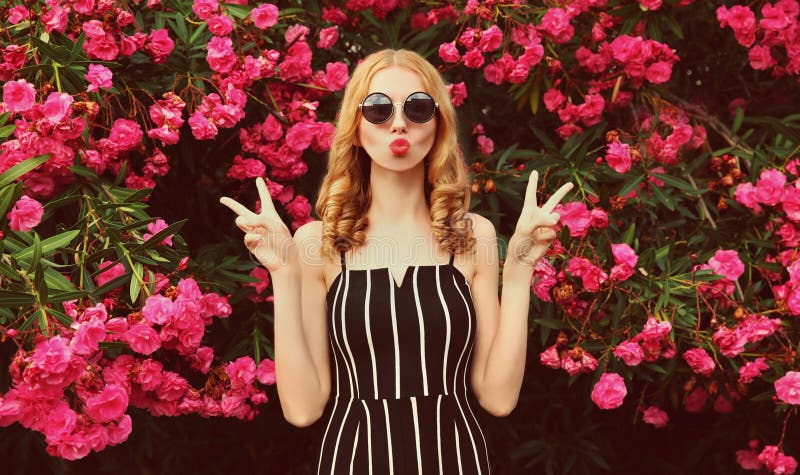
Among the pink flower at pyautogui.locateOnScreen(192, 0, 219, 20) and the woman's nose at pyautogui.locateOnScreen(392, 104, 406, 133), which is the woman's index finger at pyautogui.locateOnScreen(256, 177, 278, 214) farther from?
the pink flower at pyautogui.locateOnScreen(192, 0, 219, 20)

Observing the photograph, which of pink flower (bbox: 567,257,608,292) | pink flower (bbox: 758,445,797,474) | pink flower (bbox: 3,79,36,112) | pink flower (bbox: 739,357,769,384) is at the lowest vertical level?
pink flower (bbox: 758,445,797,474)

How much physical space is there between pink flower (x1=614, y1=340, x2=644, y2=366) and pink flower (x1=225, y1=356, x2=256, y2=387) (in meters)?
1.19

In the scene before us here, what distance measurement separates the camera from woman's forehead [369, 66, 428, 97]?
90.7 inches

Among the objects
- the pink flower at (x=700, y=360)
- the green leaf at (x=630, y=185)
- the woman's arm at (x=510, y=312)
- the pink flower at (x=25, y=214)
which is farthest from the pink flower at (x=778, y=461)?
the pink flower at (x=25, y=214)

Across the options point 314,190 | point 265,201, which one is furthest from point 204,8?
point 265,201

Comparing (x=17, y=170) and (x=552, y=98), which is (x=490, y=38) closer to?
(x=552, y=98)

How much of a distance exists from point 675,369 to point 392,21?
1.88 meters

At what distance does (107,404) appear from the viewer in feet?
7.48

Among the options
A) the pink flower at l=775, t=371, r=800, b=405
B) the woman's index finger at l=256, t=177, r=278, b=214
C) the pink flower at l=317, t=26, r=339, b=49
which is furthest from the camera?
the pink flower at l=317, t=26, r=339, b=49

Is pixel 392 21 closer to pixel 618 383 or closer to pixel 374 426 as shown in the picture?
pixel 618 383

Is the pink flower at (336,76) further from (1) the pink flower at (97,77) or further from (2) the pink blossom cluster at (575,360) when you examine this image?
(2) the pink blossom cluster at (575,360)

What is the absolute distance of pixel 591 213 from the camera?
3035mm

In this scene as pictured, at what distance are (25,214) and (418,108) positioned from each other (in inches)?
44.5

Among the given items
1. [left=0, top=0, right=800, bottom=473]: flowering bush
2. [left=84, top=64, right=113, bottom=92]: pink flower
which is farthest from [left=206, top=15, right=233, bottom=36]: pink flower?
[left=84, top=64, right=113, bottom=92]: pink flower
